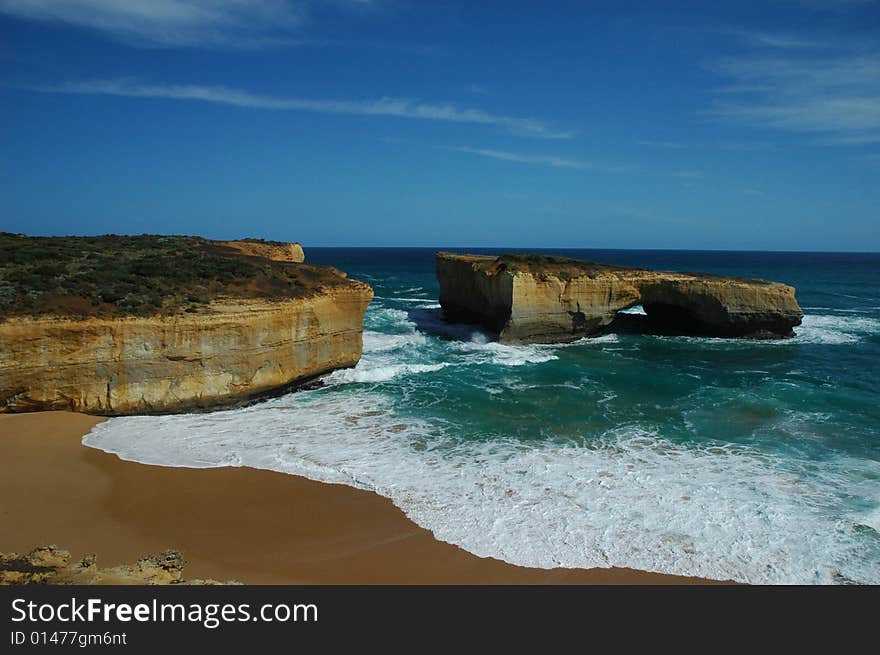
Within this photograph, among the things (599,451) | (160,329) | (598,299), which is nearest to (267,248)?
(160,329)

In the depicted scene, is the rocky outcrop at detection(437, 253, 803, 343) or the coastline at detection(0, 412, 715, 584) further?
the rocky outcrop at detection(437, 253, 803, 343)

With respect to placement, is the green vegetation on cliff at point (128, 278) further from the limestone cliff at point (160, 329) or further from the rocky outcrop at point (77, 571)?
the rocky outcrop at point (77, 571)

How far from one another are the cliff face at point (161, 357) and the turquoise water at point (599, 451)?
716 mm

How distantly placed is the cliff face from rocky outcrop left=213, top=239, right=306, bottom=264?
10.8 metres

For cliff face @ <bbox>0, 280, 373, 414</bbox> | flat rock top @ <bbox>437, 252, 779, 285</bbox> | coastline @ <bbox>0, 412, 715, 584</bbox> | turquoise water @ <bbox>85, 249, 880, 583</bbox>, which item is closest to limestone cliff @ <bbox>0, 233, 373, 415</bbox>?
cliff face @ <bbox>0, 280, 373, 414</bbox>

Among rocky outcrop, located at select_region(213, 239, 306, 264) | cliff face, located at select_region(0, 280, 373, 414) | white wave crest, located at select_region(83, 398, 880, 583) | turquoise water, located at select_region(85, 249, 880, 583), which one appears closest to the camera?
white wave crest, located at select_region(83, 398, 880, 583)

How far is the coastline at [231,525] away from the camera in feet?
28.2

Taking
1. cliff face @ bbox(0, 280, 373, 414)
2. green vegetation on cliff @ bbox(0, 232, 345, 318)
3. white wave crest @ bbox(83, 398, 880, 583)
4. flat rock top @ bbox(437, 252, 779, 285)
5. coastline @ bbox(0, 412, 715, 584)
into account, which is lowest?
coastline @ bbox(0, 412, 715, 584)

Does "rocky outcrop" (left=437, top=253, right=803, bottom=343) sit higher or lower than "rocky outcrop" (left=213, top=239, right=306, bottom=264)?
lower

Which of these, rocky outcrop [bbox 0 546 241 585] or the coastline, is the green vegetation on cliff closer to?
the coastline

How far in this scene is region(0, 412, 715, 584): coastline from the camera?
28.2 feet

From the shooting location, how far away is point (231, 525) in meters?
9.82
